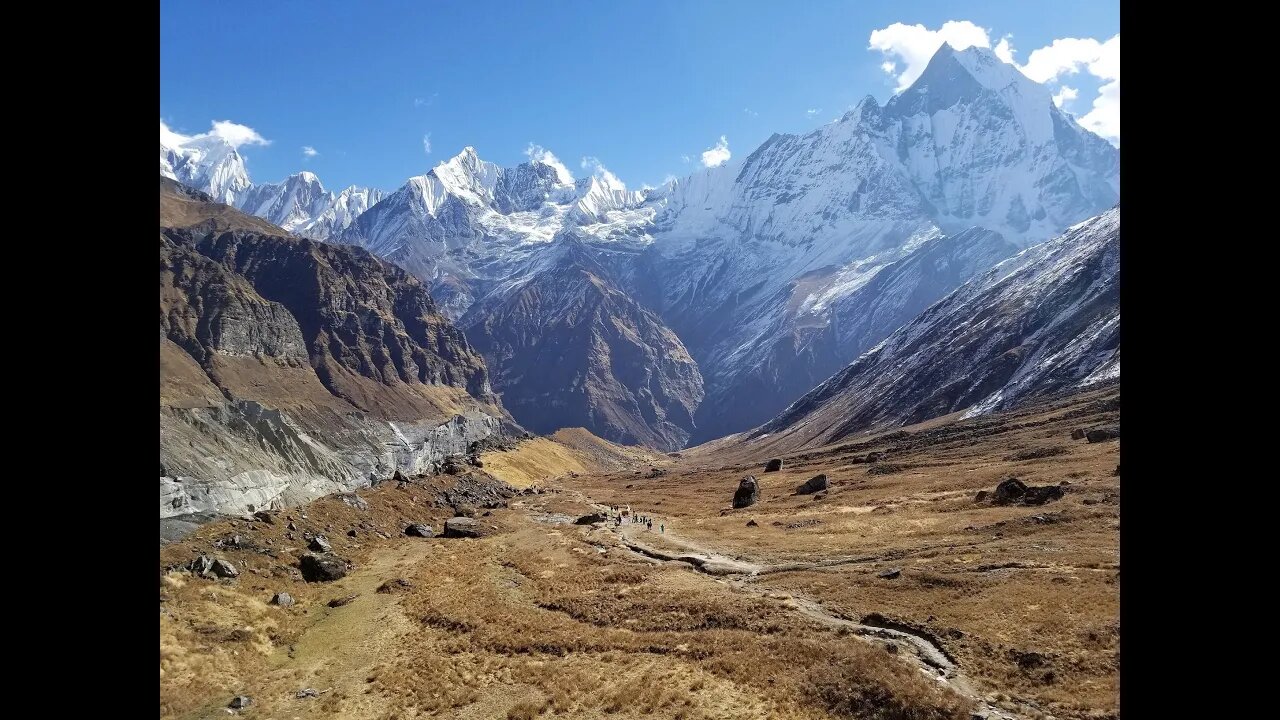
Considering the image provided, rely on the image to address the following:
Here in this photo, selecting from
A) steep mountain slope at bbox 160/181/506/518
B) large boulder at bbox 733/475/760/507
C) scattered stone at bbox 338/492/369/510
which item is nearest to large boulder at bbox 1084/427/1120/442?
large boulder at bbox 733/475/760/507

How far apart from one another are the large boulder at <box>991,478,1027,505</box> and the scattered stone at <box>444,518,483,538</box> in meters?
41.1

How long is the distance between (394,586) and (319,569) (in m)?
4.57

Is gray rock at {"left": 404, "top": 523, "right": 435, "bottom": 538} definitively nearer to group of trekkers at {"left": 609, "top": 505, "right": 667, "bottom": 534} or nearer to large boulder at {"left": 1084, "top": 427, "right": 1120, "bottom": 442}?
group of trekkers at {"left": 609, "top": 505, "right": 667, "bottom": 534}

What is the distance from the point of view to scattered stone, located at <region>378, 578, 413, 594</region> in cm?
3359

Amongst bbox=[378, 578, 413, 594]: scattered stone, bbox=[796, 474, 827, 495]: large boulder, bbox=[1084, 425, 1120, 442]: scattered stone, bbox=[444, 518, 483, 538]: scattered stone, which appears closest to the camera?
bbox=[378, 578, 413, 594]: scattered stone

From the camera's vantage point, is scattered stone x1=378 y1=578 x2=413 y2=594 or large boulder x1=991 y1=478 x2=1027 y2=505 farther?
large boulder x1=991 y1=478 x2=1027 y2=505

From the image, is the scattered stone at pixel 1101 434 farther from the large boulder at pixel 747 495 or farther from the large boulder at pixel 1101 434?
the large boulder at pixel 747 495

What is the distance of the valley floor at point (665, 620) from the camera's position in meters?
20.7

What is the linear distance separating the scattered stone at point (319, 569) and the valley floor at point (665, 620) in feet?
2.02

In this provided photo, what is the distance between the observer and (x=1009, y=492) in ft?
169

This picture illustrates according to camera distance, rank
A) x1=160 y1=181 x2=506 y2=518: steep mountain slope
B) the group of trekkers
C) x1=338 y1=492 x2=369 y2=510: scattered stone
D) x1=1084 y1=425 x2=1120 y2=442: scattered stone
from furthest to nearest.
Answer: x1=1084 y1=425 x2=1120 y2=442: scattered stone
the group of trekkers
x1=160 y1=181 x2=506 y2=518: steep mountain slope
x1=338 y1=492 x2=369 y2=510: scattered stone

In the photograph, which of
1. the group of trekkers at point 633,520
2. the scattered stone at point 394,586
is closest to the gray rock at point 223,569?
the scattered stone at point 394,586
